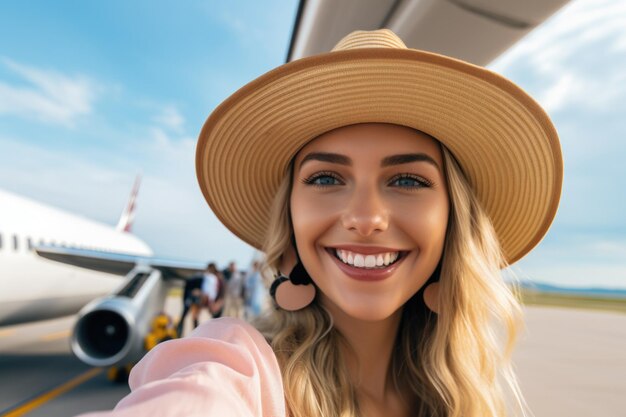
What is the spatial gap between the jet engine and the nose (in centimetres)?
476

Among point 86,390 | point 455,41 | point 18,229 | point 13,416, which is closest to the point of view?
point 455,41

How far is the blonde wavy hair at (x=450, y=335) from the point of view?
1.16 meters

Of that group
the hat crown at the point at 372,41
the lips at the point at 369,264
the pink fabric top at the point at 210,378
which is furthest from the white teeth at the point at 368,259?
the hat crown at the point at 372,41

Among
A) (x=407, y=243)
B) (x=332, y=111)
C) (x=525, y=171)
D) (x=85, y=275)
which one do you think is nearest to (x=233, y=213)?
(x=332, y=111)

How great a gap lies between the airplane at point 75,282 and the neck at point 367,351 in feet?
14.6

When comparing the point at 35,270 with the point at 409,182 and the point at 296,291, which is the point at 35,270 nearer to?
the point at 296,291

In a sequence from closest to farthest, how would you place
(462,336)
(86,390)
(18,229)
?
(462,336) < (86,390) < (18,229)

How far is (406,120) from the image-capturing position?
3.79ft

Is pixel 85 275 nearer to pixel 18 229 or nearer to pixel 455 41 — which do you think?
pixel 18 229

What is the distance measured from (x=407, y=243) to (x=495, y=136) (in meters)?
0.42

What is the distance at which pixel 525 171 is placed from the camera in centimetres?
130

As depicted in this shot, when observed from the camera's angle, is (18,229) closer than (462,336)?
No

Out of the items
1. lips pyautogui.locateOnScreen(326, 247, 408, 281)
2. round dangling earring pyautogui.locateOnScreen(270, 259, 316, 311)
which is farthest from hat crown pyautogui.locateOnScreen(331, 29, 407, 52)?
round dangling earring pyautogui.locateOnScreen(270, 259, 316, 311)

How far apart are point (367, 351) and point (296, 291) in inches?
10.9
